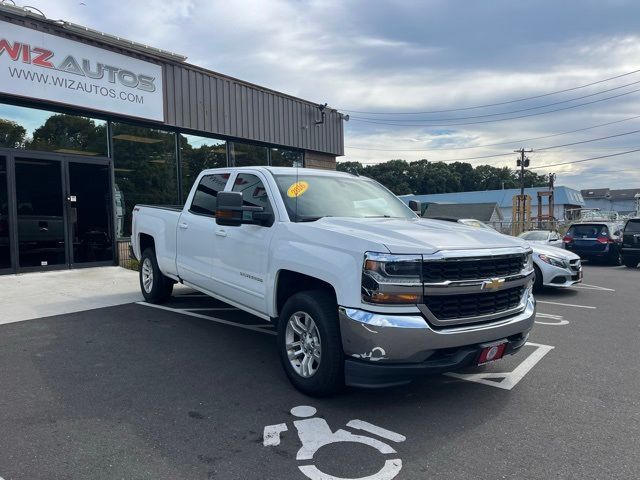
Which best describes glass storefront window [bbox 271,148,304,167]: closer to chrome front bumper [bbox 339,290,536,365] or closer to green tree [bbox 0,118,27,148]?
green tree [bbox 0,118,27,148]

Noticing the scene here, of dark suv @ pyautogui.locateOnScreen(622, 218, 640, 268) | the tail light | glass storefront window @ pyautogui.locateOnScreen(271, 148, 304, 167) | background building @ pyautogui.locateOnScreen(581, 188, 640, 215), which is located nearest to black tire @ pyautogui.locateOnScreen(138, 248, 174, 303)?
glass storefront window @ pyautogui.locateOnScreen(271, 148, 304, 167)

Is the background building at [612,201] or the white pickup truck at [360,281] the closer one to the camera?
the white pickup truck at [360,281]

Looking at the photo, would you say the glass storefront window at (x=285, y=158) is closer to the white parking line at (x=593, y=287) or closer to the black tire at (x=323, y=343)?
the white parking line at (x=593, y=287)

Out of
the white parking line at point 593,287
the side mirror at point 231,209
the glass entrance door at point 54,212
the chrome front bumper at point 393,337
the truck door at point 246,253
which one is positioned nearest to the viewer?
the chrome front bumper at point 393,337

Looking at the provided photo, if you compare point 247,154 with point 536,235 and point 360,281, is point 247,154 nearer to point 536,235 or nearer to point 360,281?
point 536,235

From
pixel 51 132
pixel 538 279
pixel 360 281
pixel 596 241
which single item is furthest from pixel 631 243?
pixel 51 132

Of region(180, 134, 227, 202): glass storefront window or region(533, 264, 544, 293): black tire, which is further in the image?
region(180, 134, 227, 202): glass storefront window

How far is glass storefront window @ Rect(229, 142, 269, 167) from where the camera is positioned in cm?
1462

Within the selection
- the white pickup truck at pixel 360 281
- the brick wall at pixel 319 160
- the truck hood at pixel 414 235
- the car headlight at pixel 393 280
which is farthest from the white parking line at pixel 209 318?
the brick wall at pixel 319 160

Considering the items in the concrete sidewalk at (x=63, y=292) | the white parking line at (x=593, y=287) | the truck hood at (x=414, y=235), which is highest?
the truck hood at (x=414, y=235)

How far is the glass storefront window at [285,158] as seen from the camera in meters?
16.0

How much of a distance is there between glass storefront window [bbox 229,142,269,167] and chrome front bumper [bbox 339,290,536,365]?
37.1 feet

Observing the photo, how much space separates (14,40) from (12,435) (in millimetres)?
8851

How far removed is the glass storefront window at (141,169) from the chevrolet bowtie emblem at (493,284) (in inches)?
394
